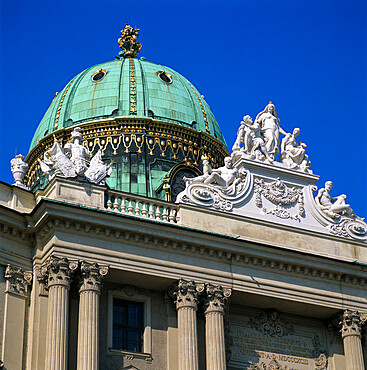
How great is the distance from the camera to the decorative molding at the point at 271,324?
Result: 3262 cm

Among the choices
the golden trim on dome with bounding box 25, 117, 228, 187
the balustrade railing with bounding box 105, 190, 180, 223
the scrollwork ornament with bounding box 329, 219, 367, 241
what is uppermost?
the golden trim on dome with bounding box 25, 117, 228, 187

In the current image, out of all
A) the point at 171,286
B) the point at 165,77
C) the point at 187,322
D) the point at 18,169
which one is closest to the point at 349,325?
the point at 187,322

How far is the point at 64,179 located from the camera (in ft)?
99.9

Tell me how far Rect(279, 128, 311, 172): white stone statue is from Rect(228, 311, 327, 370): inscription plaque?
560cm

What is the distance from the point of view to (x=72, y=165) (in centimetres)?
3105

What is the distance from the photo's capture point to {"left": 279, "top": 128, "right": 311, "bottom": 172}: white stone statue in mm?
35188

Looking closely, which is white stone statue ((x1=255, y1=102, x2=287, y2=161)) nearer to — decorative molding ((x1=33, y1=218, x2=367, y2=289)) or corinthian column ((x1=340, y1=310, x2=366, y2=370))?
decorative molding ((x1=33, y1=218, x2=367, y2=289))

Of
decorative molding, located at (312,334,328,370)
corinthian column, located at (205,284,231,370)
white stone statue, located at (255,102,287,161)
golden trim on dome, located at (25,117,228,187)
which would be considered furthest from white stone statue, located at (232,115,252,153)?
decorative molding, located at (312,334,328,370)

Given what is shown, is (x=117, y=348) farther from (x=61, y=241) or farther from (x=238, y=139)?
(x=238, y=139)

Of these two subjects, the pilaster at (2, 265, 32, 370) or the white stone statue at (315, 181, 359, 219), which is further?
the white stone statue at (315, 181, 359, 219)

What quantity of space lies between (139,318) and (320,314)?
6669 millimetres

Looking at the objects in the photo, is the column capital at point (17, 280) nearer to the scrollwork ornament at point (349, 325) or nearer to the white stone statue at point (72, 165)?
the white stone statue at point (72, 165)

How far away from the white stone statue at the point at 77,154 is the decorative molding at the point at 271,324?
767 centimetres

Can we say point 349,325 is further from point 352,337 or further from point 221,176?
point 221,176
